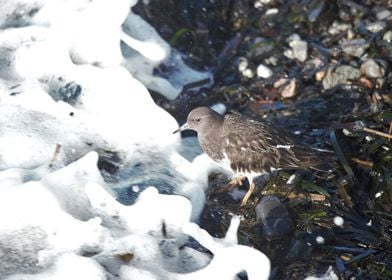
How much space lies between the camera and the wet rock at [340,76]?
186 inches

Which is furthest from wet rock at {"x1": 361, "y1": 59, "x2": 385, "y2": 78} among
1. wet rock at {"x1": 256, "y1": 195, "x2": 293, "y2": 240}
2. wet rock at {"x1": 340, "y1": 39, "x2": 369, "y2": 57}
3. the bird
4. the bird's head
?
wet rock at {"x1": 256, "y1": 195, "x2": 293, "y2": 240}

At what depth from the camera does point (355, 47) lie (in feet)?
16.0

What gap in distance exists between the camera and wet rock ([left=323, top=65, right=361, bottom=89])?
15.5 feet

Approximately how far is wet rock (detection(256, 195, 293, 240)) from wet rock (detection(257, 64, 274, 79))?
1292 millimetres

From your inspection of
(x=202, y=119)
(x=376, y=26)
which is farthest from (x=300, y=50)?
(x=202, y=119)

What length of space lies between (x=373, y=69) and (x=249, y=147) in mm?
1104

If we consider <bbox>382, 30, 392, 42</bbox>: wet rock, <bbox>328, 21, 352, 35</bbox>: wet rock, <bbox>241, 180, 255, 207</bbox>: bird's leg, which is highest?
<bbox>382, 30, 392, 42</bbox>: wet rock

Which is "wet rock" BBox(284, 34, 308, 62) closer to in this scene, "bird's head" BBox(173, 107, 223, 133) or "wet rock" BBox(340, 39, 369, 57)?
"wet rock" BBox(340, 39, 369, 57)

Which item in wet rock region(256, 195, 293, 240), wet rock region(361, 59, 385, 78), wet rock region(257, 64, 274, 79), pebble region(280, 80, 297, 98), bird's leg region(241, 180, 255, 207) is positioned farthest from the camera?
wet rock region(257, 64, 274, 79)

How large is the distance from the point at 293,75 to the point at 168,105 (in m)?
0.91

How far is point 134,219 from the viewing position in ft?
12.5

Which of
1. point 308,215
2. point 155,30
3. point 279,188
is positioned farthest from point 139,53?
point 308,215

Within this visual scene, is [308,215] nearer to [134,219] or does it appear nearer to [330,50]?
[134,219]

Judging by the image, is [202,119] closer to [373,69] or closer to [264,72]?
[264,72]
